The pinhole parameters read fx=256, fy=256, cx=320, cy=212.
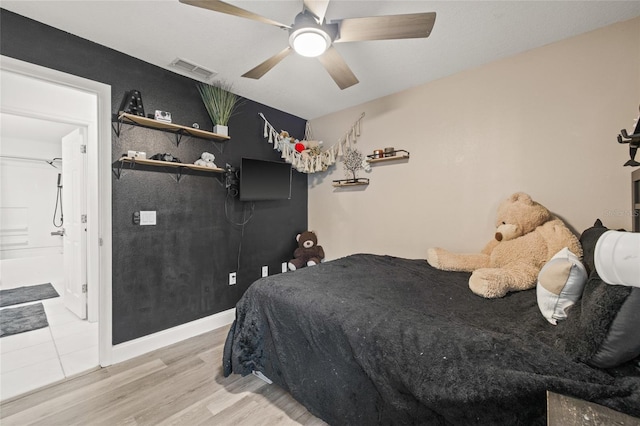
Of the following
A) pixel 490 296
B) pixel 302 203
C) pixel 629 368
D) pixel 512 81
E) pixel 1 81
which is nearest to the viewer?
pixel 629 368

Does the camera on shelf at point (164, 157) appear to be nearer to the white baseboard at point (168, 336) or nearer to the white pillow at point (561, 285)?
the white baseboard at point (168, 336)

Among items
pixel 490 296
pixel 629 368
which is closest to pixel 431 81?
pixel 490 296

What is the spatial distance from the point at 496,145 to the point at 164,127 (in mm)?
3027

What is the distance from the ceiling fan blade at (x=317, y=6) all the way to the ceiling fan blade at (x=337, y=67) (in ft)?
0.77

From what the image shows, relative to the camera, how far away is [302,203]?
381cm

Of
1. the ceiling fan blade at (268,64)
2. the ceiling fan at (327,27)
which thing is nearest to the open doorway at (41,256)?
the ceiling fan blade at (268,64)

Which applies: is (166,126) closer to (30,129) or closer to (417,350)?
(417,350)

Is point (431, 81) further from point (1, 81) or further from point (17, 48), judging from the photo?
point (1, 81)

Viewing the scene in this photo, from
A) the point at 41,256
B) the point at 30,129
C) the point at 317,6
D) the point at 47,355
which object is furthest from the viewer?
the point at 41,256

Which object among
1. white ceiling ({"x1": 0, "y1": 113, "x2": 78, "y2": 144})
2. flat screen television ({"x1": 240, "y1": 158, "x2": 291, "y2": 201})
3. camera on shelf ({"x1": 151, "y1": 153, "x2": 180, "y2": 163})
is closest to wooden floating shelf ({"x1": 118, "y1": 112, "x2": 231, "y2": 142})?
camera on shelf ({"x1": 151, "y1": 153, "x2": 180, "y2": 163})

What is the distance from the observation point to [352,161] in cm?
331

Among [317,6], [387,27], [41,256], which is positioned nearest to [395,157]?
[387,27]

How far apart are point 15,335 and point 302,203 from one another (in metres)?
3.35

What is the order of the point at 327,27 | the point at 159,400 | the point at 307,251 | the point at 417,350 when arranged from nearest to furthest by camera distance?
the point at 417,350 → the point at 327,27 → the point at 159,400 → the point at 307,251
